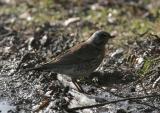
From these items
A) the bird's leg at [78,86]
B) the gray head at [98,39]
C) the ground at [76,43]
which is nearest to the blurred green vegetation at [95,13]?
the ground at [76,43]

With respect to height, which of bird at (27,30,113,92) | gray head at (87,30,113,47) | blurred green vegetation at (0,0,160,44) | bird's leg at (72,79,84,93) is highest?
gray head at (87,30,113,47)

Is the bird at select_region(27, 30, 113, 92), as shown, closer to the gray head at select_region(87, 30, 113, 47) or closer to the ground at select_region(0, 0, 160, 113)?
the gray head at select_region(87, 30, 113, 47)

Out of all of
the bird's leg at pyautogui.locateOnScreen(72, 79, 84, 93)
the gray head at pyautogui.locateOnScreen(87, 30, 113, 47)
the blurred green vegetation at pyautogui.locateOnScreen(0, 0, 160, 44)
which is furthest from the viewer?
the blurred green vegetation at pyautogui.locateOnScreen(0, 0, 160, 44)

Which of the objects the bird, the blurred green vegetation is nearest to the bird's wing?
the bird

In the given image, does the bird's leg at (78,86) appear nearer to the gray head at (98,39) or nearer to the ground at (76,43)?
the ground at (76,43)

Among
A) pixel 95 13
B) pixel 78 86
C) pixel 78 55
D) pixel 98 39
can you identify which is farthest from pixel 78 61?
pixel 95 13

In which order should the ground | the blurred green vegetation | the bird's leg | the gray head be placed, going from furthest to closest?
the blurred green vegetation, the gray head, the bird's leg, the ground

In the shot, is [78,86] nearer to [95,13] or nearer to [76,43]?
[76,43]
